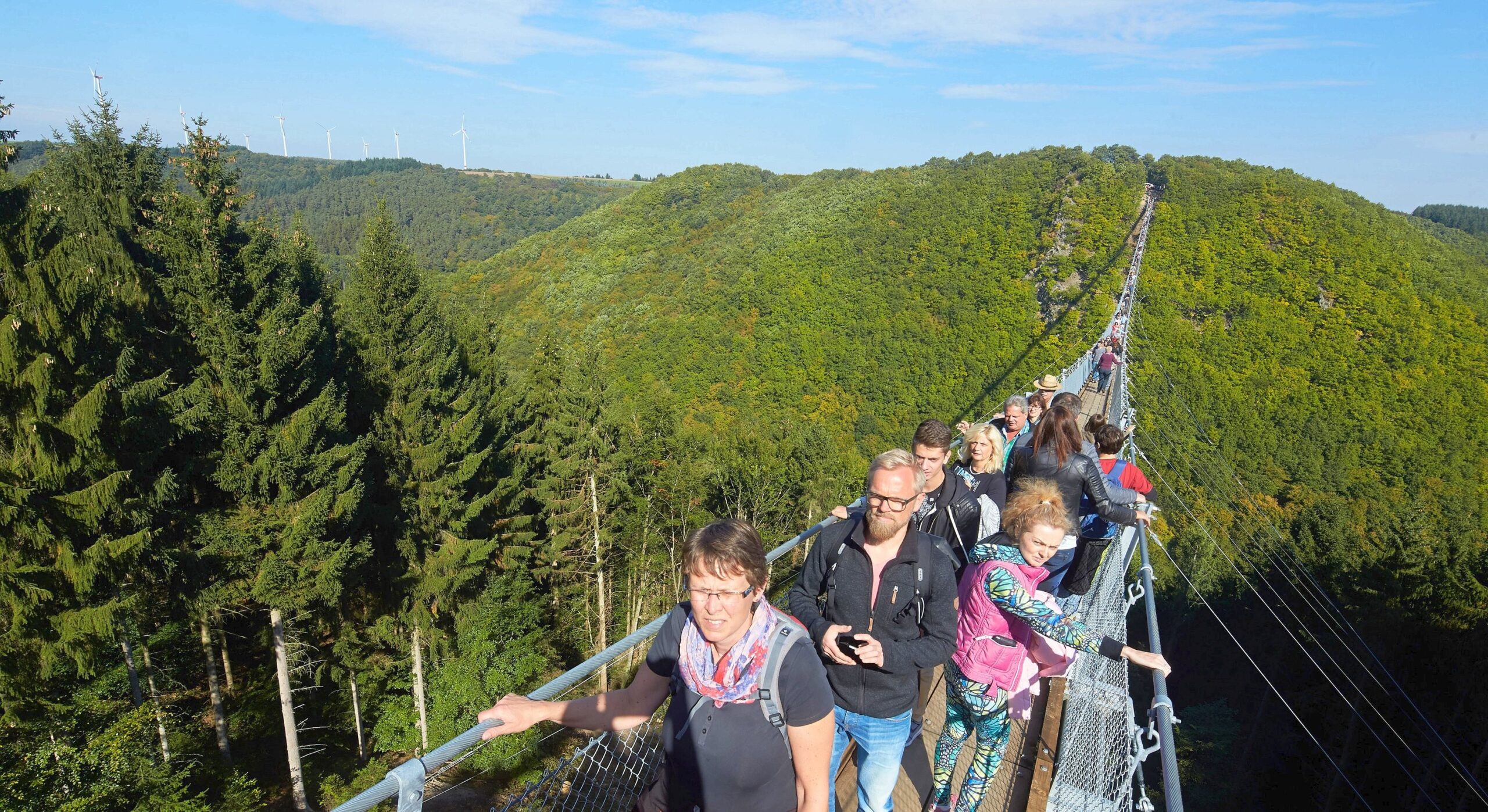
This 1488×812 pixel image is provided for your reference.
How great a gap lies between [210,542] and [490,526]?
24.2 feet

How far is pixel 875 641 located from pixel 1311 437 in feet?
185

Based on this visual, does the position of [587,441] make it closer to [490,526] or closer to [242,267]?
[490,526]

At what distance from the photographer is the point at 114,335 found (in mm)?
8703

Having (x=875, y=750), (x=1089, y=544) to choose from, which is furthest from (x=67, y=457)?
(x=1089, y=544)

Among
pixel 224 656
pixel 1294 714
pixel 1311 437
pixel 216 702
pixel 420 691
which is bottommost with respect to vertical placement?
pixel 1311 437

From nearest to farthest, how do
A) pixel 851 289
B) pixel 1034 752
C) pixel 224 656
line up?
pixel 1034 752 → pixel 224 656 → pixel 851 289

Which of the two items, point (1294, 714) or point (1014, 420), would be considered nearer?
point (1014, 420)

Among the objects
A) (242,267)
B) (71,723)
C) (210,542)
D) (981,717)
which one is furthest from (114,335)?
(981,717)

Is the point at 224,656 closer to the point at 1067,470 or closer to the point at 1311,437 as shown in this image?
the point at 1067,470

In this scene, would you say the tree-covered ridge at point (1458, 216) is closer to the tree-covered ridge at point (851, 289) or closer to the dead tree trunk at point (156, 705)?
the tree-covered ridge at point (851, 289)

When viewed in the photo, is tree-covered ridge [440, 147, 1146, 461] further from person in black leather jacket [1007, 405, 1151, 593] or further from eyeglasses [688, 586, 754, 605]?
eyeglasses [688, 586, 754, 605]

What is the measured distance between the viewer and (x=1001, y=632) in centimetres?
264

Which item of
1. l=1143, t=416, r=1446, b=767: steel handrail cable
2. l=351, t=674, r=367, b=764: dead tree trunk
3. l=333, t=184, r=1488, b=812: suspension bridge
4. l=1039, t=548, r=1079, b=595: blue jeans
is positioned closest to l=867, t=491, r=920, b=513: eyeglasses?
l=333, t=184, r=1488, b=812: suspension bridge

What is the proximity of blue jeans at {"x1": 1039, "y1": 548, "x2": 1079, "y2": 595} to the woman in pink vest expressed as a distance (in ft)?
3.93
